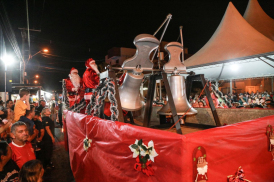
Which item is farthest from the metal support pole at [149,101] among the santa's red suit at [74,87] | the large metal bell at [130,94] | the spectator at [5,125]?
the santa's red suit at [74,87]

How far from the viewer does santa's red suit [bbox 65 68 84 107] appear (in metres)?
5.95

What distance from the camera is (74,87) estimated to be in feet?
19.9

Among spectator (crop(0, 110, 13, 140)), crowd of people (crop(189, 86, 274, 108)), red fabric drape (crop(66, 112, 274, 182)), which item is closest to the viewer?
red fabric drape (crop(66, 112, 274, 182))

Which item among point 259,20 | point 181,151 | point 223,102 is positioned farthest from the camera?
point 259,20

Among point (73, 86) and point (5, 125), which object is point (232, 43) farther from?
point (5, 125)

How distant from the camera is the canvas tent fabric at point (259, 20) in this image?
347 inches

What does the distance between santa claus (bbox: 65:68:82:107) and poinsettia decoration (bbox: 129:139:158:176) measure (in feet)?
15.6

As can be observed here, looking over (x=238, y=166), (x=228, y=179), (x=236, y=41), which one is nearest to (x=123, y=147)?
(x=228, y=179)

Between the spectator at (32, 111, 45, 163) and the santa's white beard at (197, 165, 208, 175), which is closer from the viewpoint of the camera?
the santa's white beard at (197, 165, 208, 175)

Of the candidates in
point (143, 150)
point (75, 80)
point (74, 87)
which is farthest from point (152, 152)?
point (74, 87)

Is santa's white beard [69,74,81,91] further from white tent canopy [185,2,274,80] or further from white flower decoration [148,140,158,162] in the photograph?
white tent canopy [185,2,274,80]

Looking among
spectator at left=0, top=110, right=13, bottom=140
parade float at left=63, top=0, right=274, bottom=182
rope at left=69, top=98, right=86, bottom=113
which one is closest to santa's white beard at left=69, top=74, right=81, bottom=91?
rope at left=69, top=98, right=86, bottom=113

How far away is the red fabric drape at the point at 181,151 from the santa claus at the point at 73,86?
3.47 meters

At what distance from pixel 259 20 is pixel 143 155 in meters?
11.0
